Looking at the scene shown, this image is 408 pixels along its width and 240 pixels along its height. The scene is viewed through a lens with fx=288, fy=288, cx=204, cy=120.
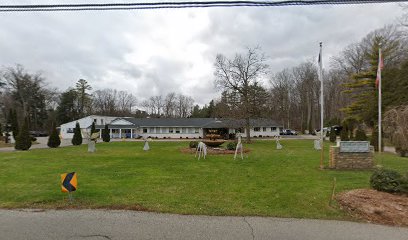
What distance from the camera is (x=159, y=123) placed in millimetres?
62969

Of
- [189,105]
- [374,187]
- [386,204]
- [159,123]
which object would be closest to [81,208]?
[386,204]

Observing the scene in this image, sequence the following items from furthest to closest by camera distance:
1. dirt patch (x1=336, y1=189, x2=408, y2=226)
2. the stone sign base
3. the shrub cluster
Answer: the stone sign base, the shrub cluster, dirt patch (x1=336, y1=189, x2=408, y2=226)

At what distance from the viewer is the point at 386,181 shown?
6.97 m

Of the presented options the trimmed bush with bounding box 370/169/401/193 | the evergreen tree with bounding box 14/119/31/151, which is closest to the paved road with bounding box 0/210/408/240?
the trimmed bush with bounding box 370/169/401/193

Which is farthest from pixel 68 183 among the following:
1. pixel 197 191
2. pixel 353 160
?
pixel 353 160


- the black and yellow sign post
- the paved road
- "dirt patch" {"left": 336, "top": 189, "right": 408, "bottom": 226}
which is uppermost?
the black and yellow sign post

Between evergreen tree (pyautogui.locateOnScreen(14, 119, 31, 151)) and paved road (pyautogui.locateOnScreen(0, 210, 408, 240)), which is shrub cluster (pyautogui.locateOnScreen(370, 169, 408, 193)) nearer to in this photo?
paved road (pyautogui.locateOnScreen(0, 210, 408, 240))

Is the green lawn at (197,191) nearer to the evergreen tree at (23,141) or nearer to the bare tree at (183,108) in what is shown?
the evergreen tree at (23,141)

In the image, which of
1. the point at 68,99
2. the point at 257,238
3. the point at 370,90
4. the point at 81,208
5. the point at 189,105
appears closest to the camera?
the point at 257,238

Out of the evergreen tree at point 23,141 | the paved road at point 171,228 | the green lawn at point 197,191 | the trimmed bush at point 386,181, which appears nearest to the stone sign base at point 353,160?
the green lawn at point 197,191

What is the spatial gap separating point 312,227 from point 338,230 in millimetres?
440

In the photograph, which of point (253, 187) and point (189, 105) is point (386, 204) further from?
point (189, 105)

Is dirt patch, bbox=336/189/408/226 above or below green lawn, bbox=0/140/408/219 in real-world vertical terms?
above

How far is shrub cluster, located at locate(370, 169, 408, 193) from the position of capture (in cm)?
681
